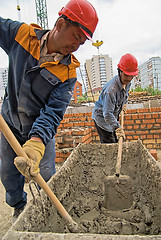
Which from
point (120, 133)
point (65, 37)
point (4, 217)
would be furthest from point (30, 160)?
point (120, 133)

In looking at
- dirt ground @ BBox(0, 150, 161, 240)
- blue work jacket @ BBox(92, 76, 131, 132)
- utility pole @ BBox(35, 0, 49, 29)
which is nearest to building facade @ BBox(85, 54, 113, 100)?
utility pole @ BBox(35, 0, 49, 29)

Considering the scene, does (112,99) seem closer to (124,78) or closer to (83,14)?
(124,78)

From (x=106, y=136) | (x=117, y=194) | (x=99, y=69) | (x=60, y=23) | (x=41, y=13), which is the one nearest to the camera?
(x=60, y=23)

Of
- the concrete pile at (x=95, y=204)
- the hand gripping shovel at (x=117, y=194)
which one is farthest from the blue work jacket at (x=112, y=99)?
the hand gripping shovel at (x=117, y=194)

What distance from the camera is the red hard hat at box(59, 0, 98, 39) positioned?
1.40 metres

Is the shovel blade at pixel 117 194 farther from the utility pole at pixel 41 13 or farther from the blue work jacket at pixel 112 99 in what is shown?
the utility pole at pixel 41 13

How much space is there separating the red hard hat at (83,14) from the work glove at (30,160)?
90cm

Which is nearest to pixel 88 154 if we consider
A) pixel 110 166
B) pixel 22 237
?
pixel 110 166

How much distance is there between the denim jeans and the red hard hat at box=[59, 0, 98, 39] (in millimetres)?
1085

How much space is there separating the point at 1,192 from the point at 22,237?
2.52m

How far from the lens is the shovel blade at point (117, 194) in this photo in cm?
207

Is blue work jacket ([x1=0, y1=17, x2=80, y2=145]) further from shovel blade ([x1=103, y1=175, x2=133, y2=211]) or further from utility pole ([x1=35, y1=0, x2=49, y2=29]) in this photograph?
utility pole ([x1=35, y1=0, x2=49, y2=29])

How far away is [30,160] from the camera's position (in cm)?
112

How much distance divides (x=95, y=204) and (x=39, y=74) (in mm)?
1675
